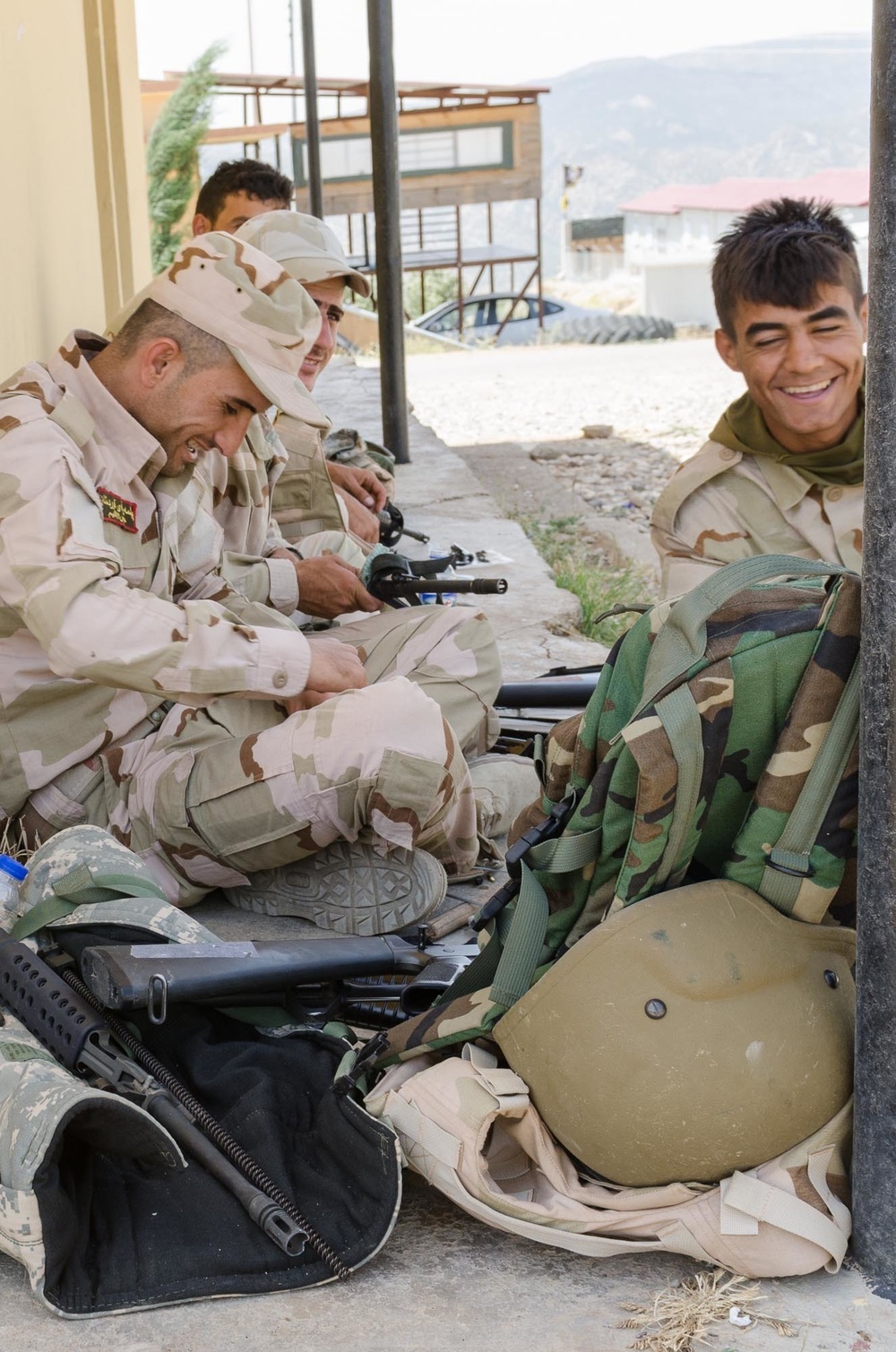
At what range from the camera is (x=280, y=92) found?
23609mm

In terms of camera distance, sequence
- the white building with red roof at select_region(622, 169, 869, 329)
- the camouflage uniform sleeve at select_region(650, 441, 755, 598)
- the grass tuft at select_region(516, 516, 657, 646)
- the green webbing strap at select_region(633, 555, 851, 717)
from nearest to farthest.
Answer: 1. the green webbing strap at select_region(633, 555, 851, 717)
2. the camouflage uniform sleeve at select_region(650, 441, 755, 598)
3. the grass tuft at select_region(516, 516, 657, 646)
4. the white building with red roof at select_region(622, 169, 869, 329)

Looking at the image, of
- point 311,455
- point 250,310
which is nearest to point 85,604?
point 250,310

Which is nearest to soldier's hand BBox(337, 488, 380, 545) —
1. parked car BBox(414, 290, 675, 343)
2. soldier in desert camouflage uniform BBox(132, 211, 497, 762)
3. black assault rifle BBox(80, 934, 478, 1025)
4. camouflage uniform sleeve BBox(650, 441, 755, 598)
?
soldier in desert camouflage uniform BBox(132, 211, 497, 762)

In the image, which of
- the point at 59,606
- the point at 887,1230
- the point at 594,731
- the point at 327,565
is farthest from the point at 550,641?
the point at 887,1230

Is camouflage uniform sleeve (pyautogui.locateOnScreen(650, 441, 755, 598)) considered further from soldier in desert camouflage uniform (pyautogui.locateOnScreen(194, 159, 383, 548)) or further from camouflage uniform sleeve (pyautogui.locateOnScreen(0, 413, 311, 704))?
soldier in desert camouflage uniform (pyautogui.locateOnScreen(194, 159, 383, 548))

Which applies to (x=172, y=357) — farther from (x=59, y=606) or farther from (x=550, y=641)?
(x=550, y=641)

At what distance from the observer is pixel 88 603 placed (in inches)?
99.9

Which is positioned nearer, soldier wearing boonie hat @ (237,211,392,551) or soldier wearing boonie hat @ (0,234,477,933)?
soldier wearing boonie hat @ (0,234,477,933)

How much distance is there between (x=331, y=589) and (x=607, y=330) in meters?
29.4

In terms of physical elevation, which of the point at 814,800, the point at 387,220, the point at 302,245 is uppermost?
the point at 387,220

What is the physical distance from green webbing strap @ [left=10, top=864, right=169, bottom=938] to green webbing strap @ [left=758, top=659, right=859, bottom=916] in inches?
38.8

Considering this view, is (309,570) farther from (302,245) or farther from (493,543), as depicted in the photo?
(493,543)

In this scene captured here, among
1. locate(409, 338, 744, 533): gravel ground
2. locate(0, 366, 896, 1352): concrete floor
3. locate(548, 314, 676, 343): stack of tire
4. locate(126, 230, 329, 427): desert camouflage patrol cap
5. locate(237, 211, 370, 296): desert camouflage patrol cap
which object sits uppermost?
locate(237, 211, 370, 296): desert camouflage patrol cap

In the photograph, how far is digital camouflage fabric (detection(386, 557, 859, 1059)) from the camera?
1.79 m
